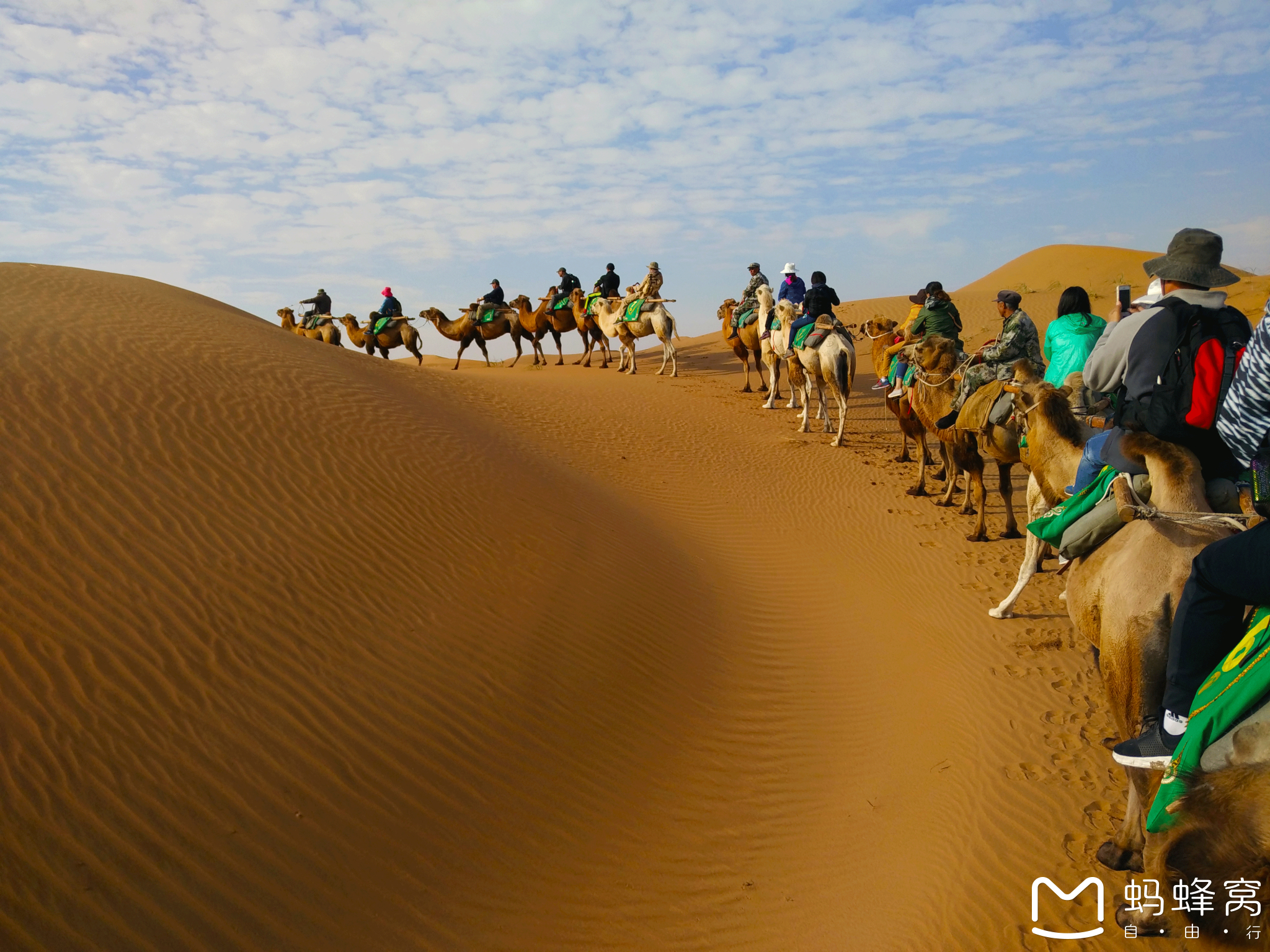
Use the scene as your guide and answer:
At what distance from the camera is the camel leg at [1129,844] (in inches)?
176

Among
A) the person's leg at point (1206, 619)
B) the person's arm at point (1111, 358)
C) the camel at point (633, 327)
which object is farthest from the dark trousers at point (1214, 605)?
the camel at point (633, 327)

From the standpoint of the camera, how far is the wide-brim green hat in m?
3.88

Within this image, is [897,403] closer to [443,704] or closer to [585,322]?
[443,704]

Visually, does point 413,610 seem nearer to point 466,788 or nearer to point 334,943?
point 466,788

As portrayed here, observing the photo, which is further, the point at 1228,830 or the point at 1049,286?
the point at 1049,286

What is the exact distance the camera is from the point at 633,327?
23.6m

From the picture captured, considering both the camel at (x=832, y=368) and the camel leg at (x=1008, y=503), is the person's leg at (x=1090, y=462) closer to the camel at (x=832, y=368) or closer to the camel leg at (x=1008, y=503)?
the camel leg at (x=1008, y=503)

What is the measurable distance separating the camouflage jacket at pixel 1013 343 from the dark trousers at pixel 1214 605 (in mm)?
7017

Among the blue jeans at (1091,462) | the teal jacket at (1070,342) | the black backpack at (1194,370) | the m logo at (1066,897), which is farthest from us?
the teal jacket at (1070,342)

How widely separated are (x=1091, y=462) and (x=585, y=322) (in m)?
21.8

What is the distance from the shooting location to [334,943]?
4.06 metres

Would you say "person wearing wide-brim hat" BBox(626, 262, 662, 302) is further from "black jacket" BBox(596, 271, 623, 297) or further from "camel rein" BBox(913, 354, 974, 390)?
"camel rein" BBox(913, 354, 974, 390)

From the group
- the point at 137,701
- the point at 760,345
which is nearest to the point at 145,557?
the point at 137,701

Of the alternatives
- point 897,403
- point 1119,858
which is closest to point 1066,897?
point 1119,858
